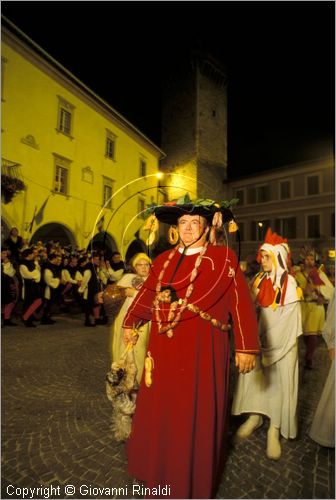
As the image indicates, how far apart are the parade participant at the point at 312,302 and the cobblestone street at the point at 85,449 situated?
2.54 feet

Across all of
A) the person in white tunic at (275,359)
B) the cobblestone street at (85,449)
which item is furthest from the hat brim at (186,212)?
the cobblestone street at (85,449)

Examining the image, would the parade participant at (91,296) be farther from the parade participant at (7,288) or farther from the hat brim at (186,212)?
the hat brim at (186,212)

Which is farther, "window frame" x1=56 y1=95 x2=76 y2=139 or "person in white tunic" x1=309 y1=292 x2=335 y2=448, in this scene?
"window frame" x1=56 y1=95 x2=76 y2=139

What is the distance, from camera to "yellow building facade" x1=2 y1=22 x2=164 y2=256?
44.5 ft

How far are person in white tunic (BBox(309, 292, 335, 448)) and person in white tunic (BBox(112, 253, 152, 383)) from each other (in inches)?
81.3

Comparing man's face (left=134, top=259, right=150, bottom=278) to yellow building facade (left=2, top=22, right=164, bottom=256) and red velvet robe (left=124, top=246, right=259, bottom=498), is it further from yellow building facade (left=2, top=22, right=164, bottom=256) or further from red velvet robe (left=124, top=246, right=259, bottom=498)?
yellow building facade (left=2, top=22, right=164, bottom=256)

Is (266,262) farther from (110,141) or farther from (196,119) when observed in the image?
(196,119)

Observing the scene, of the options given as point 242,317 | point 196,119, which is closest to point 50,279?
point 242,317

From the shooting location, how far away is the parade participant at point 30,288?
355 inches

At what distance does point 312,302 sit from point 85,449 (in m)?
5.29

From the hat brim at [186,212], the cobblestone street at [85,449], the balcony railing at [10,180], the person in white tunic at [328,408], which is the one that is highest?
the balcony railing at [10,180]

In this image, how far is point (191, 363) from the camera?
90.0 inches

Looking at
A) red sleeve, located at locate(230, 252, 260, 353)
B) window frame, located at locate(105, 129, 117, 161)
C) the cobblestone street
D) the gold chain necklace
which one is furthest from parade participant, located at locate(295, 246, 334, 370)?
window frame, located at locate(105, 129, 117, 161)

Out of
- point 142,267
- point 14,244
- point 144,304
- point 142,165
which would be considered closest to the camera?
point 144,304
